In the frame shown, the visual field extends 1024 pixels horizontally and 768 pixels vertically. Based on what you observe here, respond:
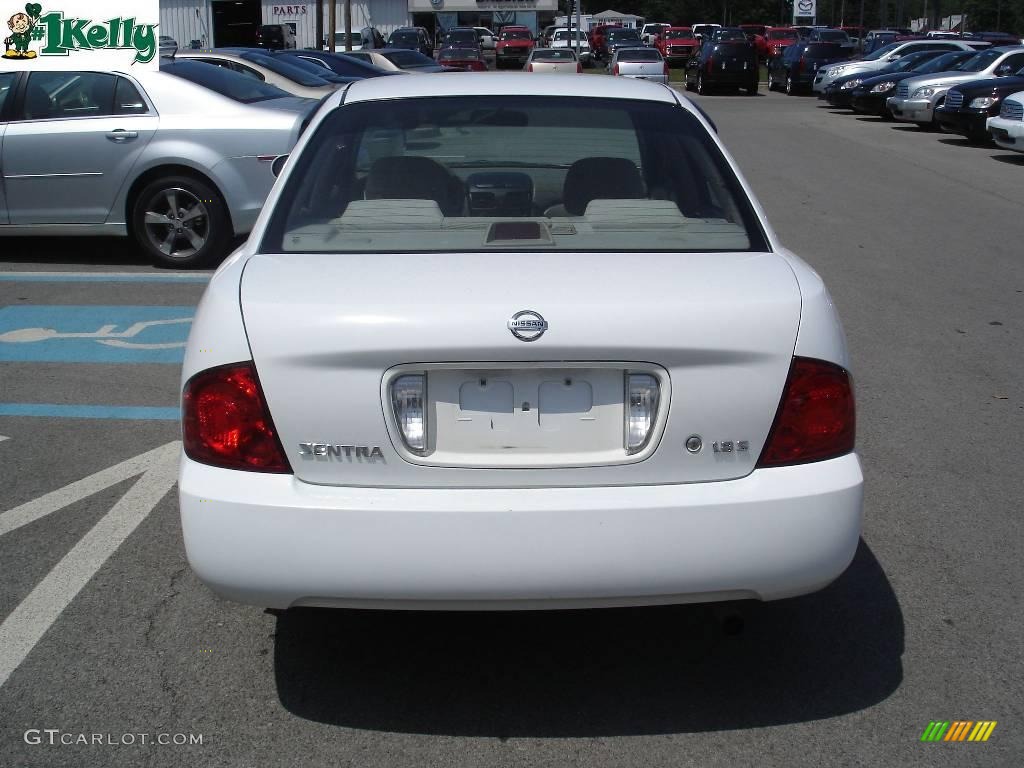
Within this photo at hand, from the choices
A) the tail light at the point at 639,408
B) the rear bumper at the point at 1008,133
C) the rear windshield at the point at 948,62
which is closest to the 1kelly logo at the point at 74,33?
the tail light at the point at 639,408

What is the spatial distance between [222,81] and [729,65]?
29.5 metres

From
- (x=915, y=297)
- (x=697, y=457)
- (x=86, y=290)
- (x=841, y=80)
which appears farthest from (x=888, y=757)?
(x=841, y=80)

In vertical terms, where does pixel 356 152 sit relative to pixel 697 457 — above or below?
above

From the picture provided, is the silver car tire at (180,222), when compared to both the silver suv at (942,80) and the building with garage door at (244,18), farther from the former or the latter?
the building with garage door at (244,18)

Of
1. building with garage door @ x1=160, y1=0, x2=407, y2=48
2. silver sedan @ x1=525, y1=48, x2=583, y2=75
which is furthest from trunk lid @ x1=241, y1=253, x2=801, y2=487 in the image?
building with garage door @ x1=160, y1=0, x2=407, y2=48

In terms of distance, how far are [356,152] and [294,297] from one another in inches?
50.6

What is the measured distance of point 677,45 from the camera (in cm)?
5500

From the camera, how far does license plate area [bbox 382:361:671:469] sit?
2.94 meters

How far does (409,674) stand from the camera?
3469 millimetres

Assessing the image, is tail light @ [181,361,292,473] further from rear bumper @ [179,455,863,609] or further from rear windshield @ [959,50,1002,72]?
rear windshield @ [959,50,1002,72]

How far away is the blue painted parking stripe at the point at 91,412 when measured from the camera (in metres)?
5.89

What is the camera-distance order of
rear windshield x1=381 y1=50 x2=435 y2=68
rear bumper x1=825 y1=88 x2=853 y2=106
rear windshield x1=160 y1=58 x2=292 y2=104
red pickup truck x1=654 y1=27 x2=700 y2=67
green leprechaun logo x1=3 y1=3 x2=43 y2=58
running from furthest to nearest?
red pickup truck x1=654 y1=27 x2=700 y2=67
rear bumper x1=825 y1=88 x2=853 y2=106
rear windshield x1=381 y1=50 x2=435 y2=68
green leprechaun logo x1=3 y1=3 x2=43 y2=58
rear windshield x1=160 y1=58 x2=292 y2=104

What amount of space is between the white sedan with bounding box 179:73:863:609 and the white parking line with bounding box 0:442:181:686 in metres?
1.01

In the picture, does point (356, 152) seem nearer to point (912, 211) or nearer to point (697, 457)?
point (697, 457)
